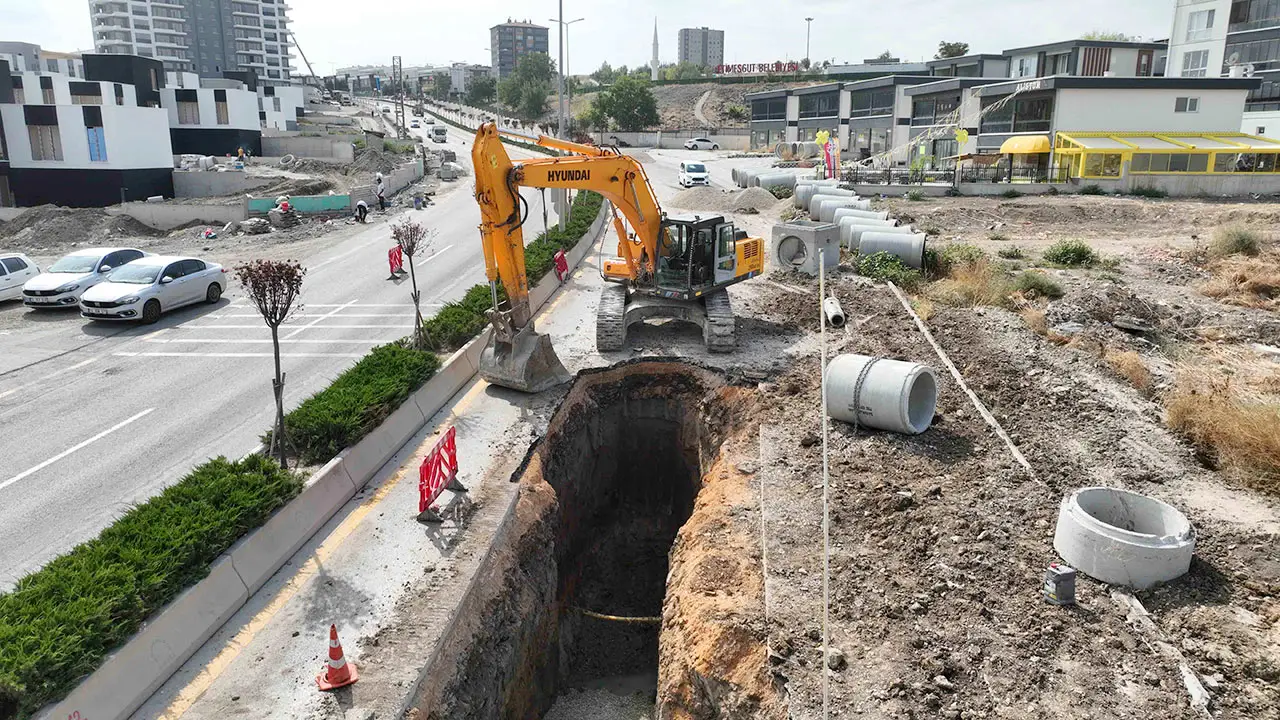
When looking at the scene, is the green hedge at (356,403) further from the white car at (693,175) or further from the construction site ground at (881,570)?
the white car at (693,175)

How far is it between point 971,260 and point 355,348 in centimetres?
1782

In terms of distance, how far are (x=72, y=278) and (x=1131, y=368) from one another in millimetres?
26177

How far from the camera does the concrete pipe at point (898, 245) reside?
84.3 feet

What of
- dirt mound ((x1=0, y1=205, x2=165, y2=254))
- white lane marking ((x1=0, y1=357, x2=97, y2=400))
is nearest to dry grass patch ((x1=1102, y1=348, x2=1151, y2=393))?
white lane marking ((x1=0, y1=357, x2=97, y2=400))

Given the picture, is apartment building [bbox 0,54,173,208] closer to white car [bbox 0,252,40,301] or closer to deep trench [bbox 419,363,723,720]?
white car [bbox 0,252,40,301]

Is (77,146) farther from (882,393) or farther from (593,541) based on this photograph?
(882,393)

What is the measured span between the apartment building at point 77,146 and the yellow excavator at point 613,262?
44.1 m

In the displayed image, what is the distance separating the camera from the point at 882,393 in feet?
44.0

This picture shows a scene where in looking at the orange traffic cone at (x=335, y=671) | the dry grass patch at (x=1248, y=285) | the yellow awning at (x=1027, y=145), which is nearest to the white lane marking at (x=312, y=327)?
the orange traffic cone at (x=335, y=671)

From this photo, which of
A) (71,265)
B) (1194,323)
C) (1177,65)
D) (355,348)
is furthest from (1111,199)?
(71,265)

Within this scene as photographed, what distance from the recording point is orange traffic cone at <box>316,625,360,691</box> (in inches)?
326

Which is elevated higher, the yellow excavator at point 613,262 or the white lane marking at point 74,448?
the yellow excavator at point 613,262

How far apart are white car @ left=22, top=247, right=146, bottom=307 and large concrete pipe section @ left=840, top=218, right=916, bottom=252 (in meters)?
22.0

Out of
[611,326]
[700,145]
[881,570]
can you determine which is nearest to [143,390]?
[611,326]
